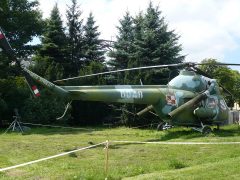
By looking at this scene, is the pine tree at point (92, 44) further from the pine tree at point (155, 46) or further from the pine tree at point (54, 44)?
the pine tree at point (155, 46)

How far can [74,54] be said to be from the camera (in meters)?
34.3

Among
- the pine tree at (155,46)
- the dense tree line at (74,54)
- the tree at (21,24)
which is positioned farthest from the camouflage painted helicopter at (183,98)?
the tree at (21,24)

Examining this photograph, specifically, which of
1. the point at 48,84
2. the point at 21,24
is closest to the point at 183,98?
the point at 48,84

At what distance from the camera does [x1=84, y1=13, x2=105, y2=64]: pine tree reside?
34631mm

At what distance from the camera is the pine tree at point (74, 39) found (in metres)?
34.0

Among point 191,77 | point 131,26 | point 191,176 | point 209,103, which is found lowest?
point 191,176

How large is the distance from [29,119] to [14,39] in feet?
23.2

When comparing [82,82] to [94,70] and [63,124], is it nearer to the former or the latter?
[94,70]

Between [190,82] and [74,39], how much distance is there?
18.7 meters

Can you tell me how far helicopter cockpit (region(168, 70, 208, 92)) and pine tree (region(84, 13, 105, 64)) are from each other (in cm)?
1698

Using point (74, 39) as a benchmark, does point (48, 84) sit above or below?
below

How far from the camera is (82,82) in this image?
96.5 ft

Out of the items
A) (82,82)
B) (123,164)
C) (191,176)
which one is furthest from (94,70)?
(191,176)

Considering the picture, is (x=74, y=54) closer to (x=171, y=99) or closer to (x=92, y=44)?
(x=92, y=44)
